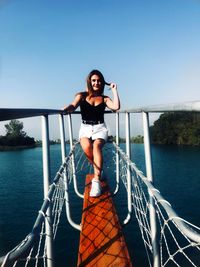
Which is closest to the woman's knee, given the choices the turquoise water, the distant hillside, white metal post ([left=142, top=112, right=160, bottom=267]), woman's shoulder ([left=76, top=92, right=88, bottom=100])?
woman's shoulder ([left=76, top=92, right=88, bottom=100])

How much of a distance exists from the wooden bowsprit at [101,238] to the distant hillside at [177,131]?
71924 mm

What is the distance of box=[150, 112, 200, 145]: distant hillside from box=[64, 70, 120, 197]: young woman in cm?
7142

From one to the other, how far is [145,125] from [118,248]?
916mm

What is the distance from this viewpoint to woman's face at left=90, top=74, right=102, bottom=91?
3.30m

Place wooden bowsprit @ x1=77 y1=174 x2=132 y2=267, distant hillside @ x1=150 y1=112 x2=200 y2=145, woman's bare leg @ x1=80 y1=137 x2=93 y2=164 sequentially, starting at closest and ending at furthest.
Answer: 1. wooden bowsprit @ x1=77 y1=174 x2=132 y2=267
2. woman's bare leg @ x1=80 y1=137 x2=93 y2=164
3. distant hillside @ x1=150 y1=112 x2=200 y2=145

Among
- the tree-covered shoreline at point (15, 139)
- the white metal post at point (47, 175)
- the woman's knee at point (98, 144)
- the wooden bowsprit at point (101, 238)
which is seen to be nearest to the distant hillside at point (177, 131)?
the tree-covered shoreline at point (15, 139)

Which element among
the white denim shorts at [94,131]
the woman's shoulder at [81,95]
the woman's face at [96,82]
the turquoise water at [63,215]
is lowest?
the turquoise water at [63,215]

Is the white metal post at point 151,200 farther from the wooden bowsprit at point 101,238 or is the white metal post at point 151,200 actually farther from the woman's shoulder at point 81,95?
the woman's shoulder at point 81,95

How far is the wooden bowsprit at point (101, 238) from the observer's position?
195 centimetres

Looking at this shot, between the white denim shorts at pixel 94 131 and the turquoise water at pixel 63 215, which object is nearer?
the white denim shorts at pixel 94 131

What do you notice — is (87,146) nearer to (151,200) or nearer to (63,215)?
A: (151,200)

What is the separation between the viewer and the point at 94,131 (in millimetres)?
3273

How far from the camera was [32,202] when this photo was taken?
1994 cm

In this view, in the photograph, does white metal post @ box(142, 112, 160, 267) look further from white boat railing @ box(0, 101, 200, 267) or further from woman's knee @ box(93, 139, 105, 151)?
woman's knee @ box(93, 139, 105, 151)
